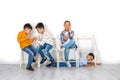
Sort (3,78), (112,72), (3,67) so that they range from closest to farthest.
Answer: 1. (3,78)
2. (112,72)
3. (3,67)

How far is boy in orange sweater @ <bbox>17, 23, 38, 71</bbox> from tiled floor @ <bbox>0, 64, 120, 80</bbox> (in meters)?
0.21

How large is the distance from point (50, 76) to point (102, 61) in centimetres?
153

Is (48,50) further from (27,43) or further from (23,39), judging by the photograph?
(23,39)

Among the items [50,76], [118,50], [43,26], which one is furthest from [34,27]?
[118,50]

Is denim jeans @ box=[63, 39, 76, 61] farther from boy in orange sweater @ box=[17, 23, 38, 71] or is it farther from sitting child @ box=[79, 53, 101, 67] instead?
boy in orange sweater @ box=[17, 23, 38, 71]

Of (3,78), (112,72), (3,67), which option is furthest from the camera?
(3,67)

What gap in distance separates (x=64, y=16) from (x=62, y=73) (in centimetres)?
133

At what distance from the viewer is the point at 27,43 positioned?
5762mm

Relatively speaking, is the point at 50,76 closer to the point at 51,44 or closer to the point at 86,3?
the point at 51,44

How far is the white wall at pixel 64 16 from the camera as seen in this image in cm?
607

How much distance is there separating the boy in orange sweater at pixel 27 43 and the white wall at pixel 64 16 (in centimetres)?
32

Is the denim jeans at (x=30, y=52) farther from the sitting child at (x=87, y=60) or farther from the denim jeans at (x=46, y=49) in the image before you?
the sitting child at (x=87, y=60)

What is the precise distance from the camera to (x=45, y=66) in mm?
5922

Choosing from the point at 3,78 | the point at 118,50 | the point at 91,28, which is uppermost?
the point at 91,28
